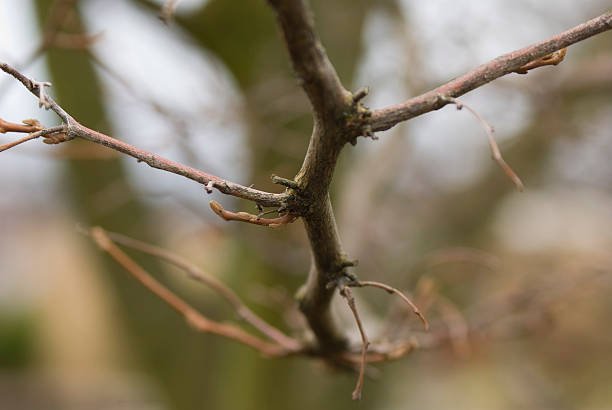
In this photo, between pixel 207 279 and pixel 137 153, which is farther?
pixel 207 279

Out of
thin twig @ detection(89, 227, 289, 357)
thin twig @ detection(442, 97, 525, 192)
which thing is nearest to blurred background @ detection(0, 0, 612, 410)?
thin twig @ detection(89, 227, 289, 357)

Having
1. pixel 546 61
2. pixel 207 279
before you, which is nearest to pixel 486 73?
pixel 546 61

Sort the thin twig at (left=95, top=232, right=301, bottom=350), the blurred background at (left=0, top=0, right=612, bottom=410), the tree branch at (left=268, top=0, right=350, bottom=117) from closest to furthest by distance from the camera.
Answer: the tree branch at (left=268, top=0, right=350, bottom=117) → the thin twig at (left=95, top=232, right=301, bottom=350) → the blurred background at (left=0, top=0, right=612, bottom=410)

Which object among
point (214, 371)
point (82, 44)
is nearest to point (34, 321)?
point (214, 371)

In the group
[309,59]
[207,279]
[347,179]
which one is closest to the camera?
[309,59]

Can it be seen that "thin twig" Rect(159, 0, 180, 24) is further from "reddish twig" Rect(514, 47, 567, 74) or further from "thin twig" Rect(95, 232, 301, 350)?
"thin twig" Rect(95, 232, 301, 350)

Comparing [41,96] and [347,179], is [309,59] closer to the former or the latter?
[41,96]

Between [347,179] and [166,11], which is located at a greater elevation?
[347,179]

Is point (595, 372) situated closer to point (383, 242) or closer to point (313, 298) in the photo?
point (383, 242)
